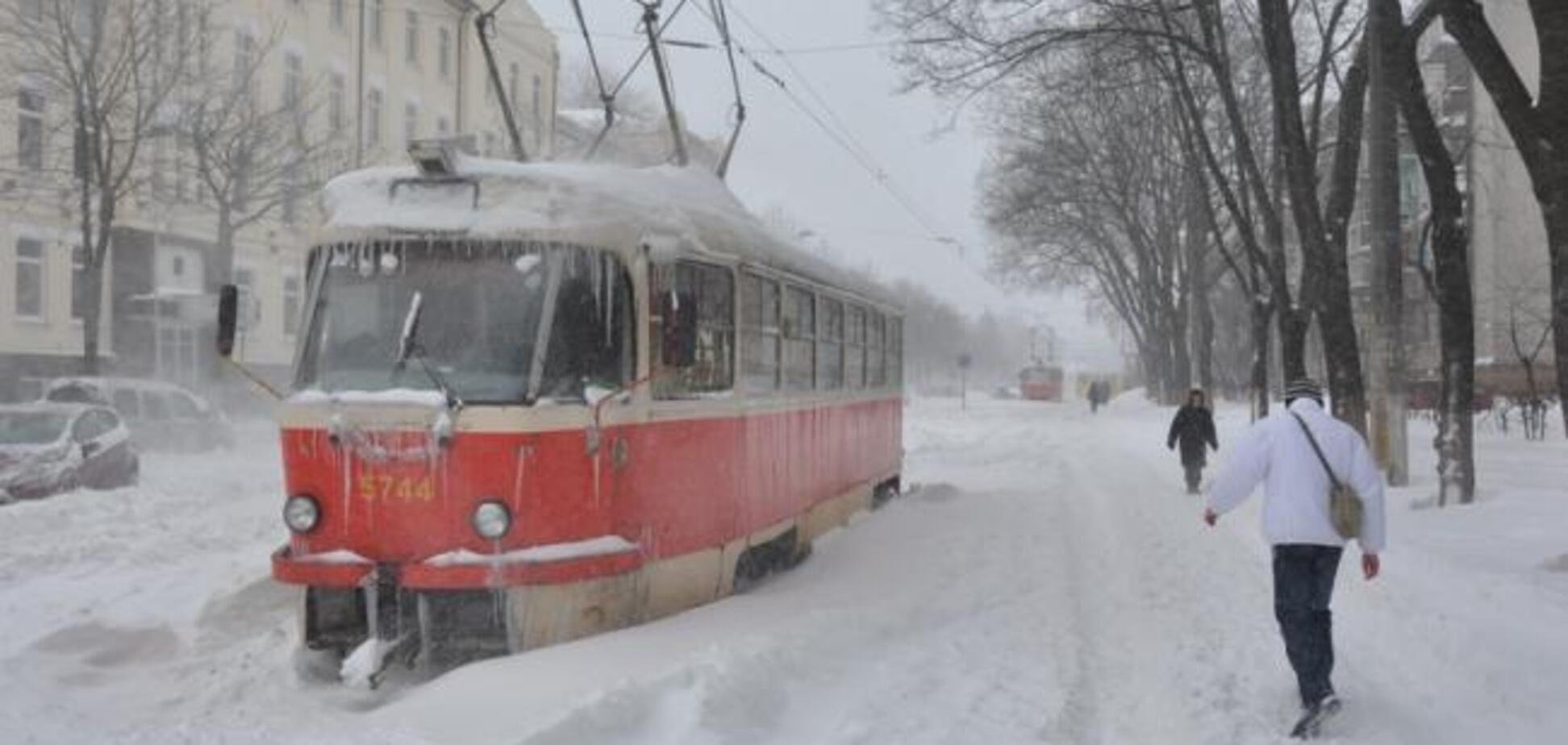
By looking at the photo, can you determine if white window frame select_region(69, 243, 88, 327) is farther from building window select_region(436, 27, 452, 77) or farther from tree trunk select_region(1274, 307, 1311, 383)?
tree trunk select_region(1274, 307, 1311, 383)

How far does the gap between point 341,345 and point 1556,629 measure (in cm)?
694

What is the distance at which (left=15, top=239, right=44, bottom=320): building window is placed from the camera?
3159 cm

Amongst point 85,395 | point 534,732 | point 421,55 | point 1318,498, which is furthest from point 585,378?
point 421,55

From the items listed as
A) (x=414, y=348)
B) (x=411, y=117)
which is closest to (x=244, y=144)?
(x=411, y=117)

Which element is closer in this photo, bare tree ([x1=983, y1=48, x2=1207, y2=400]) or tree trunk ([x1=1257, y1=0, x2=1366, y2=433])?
tree trunk ([x1=1257, y1=0, x2=1366, y2=433])

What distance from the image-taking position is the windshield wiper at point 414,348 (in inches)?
318

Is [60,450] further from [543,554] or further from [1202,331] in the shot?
[1202,331]

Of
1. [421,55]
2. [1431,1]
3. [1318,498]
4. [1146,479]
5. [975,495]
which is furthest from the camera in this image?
[421,55]

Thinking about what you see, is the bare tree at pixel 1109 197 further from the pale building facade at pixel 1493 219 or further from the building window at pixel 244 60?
the building window at pixel 244 60

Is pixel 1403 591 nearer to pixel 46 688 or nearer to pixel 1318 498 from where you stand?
pixel 1318 498

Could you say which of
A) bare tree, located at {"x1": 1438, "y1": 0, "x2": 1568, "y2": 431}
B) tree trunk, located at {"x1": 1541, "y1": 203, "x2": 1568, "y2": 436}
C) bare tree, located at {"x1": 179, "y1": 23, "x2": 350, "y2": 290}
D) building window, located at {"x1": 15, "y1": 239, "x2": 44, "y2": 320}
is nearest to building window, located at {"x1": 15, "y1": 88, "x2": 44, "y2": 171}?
building window, located at {"x1": 15, "y1": 239, "x2": 44, "y2": 320}

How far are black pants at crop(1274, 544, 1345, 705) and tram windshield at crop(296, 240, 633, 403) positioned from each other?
355 centimetres

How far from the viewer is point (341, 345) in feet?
27.8

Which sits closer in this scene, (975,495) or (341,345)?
(341,345)
